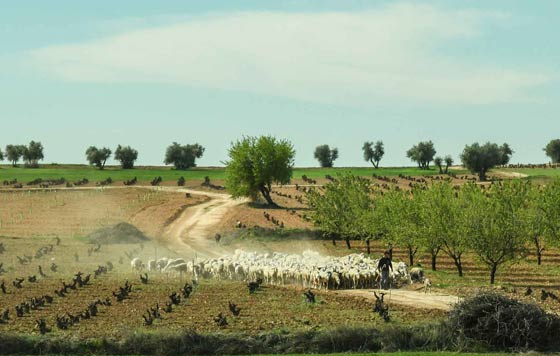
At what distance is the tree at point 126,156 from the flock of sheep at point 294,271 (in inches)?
5181

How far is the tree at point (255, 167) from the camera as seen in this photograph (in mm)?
97750

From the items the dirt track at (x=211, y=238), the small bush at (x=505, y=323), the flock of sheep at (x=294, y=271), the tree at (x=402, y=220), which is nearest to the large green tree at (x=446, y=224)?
the tree at (x=402, y=220)

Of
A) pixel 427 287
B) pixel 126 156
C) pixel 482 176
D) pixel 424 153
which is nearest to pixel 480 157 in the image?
pixel 482 176

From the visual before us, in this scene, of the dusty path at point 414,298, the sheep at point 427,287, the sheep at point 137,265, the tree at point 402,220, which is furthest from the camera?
the tree at point 402,220

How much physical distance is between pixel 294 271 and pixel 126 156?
141673 mm

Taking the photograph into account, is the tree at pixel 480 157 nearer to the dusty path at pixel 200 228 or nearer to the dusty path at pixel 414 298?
the dusty path at pixel 200 228

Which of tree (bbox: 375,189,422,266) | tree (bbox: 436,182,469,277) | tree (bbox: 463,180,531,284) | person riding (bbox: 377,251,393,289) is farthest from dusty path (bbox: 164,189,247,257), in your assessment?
person riding (bbox: 377,251,393,289)

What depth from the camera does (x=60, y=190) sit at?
4628 inches

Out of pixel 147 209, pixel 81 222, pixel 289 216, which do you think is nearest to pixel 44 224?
pixel 81 222

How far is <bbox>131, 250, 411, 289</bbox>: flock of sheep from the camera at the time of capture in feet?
144

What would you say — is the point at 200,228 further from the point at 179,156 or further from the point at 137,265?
the point at 179,156

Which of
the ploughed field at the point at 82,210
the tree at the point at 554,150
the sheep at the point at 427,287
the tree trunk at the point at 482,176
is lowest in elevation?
the sheep at the point at 427,287

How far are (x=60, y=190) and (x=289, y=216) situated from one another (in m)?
42.0

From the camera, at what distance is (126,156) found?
18300 centimetres
